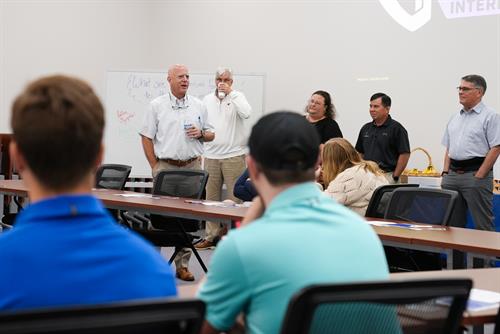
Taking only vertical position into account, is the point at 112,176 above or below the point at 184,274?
above

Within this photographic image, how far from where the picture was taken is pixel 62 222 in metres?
1.37

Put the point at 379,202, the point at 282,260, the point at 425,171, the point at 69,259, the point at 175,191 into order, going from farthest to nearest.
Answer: the point at 425,171, the point at 175,191, the point at 379,202, the point at 282,260, the point at 69,259

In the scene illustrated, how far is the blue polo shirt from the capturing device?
1325 mm

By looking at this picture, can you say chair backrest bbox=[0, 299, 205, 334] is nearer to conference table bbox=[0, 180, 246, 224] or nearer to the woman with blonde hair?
conference table bbox=[0, 180, 246, 224]

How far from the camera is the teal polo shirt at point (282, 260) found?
1.64 metres

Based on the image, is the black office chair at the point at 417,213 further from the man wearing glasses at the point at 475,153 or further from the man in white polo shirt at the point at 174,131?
the man in white polo shirt at the point at 174,131

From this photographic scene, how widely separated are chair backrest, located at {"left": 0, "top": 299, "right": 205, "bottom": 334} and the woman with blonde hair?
3379 millimetres

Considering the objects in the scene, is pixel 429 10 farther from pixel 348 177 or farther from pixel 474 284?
pixel 474 284

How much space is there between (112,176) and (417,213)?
9.96 feet

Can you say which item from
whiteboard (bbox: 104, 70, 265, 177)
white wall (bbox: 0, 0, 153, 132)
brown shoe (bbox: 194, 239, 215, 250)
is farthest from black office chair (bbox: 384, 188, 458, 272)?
white wall (bbox: 0, 0, 153, 132)

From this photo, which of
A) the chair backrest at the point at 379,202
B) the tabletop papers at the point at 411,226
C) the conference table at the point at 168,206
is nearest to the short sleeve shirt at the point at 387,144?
the conference table at the point at 168,206

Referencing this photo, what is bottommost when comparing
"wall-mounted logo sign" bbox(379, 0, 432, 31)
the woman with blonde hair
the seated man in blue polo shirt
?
the woman with blonde hair

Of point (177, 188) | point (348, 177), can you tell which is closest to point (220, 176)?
point (177, 188)

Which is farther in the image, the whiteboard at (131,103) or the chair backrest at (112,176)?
the whiteboard at (131,103)
